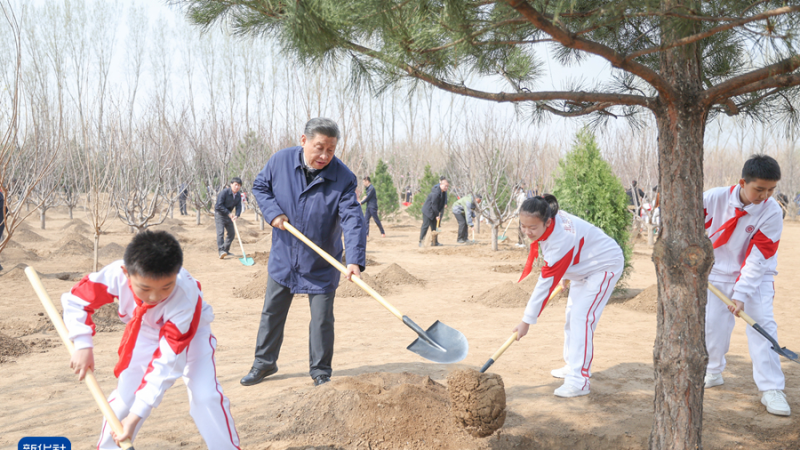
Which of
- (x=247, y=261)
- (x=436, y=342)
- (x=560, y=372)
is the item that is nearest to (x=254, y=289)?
(x=247, y=261)

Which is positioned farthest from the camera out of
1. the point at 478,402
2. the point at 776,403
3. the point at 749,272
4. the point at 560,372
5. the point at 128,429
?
the point at 560,372

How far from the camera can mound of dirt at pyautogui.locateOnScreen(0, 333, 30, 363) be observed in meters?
4.27

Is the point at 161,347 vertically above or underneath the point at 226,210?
underneath

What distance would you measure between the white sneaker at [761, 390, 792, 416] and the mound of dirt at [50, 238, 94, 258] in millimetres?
11391

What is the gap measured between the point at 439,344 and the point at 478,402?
0.45 m

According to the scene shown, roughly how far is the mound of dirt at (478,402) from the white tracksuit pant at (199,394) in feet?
3.66

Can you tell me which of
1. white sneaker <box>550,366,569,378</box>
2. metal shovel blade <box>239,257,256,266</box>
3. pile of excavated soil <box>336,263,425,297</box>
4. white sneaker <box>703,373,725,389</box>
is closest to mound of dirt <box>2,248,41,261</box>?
metal shovel blade <box>239,257,256,266</box>

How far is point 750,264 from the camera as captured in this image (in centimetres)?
330

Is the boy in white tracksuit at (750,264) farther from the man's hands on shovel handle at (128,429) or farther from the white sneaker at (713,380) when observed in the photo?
the man's hands on shovel handle at (128,429)

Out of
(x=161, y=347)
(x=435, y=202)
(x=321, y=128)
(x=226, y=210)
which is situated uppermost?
(x=321, y=128)

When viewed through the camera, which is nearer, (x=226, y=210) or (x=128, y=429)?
(x=128, y=429)

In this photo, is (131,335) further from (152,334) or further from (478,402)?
(478,402)

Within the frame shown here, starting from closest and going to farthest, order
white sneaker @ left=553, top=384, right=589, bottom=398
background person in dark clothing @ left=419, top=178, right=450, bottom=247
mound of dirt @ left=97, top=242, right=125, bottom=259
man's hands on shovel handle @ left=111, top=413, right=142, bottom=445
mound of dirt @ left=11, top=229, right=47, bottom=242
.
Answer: man's hands on shovel handle @ left=111, top=413, right=142, bottom=445, white sneaker @ left=553, top=384, right=589, bottom=398, mound of dirt @ left=97, top=242, right=125, bottom=259, background person in dark clothing @ left=419, top=178, right=450, bottom=247, mound of dirt @ left=11, top=229, right=47, bottom=242

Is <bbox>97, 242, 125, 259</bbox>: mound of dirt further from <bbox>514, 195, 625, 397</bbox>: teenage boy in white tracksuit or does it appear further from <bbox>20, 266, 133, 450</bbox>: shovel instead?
<bbox>514, 195, 625, 397</bbox>: teenage boy in white tracksuit
